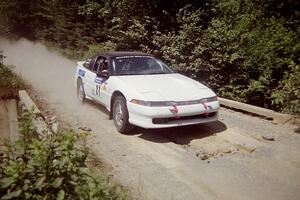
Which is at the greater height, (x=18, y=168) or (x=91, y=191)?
(x=18, y=168)

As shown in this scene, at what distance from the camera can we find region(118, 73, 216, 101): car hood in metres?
6.93

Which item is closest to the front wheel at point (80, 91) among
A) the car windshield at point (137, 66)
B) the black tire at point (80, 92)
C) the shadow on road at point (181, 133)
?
the black tire at point (80, 92)

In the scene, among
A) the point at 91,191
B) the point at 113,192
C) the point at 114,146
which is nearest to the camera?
the point at 91,191

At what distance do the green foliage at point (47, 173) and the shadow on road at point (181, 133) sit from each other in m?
3.40

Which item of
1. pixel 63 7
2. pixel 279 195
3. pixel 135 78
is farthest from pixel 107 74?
pixel 63 7

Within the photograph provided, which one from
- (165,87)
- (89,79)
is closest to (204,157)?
(165,87)

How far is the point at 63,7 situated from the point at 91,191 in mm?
19384

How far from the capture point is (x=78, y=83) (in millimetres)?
10289

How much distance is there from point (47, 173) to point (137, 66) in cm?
523

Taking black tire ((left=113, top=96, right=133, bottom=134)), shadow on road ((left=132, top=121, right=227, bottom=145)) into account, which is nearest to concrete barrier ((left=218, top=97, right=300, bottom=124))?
shadow on road ((left=132, top=121, right=227, bottom=145))

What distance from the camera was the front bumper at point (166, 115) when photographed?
265 inches

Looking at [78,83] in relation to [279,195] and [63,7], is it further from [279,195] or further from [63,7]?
→ [63,7]

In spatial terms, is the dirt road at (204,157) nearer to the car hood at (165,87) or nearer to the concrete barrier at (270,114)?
the concrete barrier at (270,114)

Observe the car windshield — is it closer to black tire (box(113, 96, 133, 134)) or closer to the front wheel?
black tire (box(113, 96, 133, 134))
